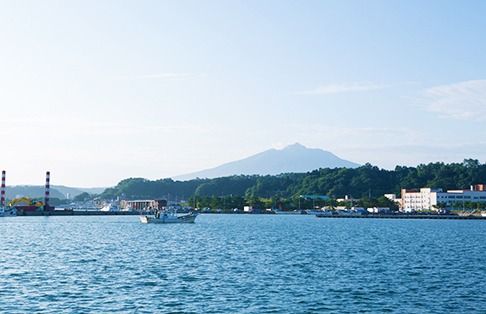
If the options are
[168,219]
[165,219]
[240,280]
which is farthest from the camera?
[168,219]

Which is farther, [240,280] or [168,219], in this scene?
[168,219]

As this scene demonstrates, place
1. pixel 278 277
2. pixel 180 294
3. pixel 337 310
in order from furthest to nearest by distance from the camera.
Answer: pixel 278 277 → pixel 180 294 → pixel 337 310

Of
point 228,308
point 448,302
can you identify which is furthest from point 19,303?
point 448,302

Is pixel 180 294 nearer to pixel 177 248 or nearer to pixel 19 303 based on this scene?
pixel 19 303

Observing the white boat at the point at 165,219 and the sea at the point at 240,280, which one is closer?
the sea at the point at 240,280

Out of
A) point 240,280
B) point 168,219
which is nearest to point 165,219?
point 168,219

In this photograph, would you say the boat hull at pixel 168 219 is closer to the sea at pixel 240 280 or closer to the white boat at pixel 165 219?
the white boat at pixel 165 219

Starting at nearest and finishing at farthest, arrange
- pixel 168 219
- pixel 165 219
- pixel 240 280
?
pixel 240 280 < pixel 165 219 < pixel 168 219

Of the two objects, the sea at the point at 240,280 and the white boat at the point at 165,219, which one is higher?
the white boat at the point at 165,219

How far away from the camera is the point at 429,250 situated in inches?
2817

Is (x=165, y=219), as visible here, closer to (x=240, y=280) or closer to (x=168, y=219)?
(x=168, y=219)

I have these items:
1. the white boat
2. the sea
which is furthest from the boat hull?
the sea

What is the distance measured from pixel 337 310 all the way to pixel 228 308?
21.6 feet

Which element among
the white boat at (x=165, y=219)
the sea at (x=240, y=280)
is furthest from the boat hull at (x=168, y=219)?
the sea at (x=240, y=280)
